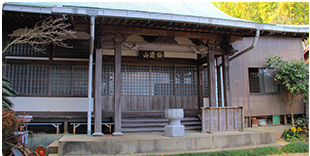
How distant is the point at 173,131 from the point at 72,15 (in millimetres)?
4516

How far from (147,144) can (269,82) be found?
Result: 24.6 ft

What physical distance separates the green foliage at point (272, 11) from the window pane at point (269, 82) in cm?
1182

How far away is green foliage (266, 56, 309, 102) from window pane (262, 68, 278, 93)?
0.44m

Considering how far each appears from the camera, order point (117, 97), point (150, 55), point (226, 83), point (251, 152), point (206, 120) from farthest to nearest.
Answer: point (150, 55) → point (226, 83) → point (206, 120) → point (117, 97) → point (251, 152)

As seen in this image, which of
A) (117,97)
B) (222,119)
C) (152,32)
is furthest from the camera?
(222,119)

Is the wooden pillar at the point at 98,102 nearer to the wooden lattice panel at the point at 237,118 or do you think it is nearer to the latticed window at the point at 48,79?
the latticed window at the point at 48,79

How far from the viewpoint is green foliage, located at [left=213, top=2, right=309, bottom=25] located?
20.8 meters

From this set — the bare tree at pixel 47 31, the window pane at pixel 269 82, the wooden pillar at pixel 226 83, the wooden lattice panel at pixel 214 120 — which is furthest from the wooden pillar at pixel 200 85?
the bare tree at pixel 47 31

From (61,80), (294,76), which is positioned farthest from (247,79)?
(61,80)

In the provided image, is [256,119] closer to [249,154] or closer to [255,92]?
[255,92]

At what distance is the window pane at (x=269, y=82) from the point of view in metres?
11.0

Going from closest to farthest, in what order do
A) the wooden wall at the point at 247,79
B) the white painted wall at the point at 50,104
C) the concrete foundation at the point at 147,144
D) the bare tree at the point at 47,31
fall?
the bare tree at the point at 47,31
the concrete foundation at the point at 147,144
the white painted wall at the point at 50,104
the wooden wall at the point at 247,79

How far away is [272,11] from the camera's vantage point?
75.5 feet

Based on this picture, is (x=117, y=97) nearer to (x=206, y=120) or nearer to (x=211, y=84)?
(x=206, y=120)
